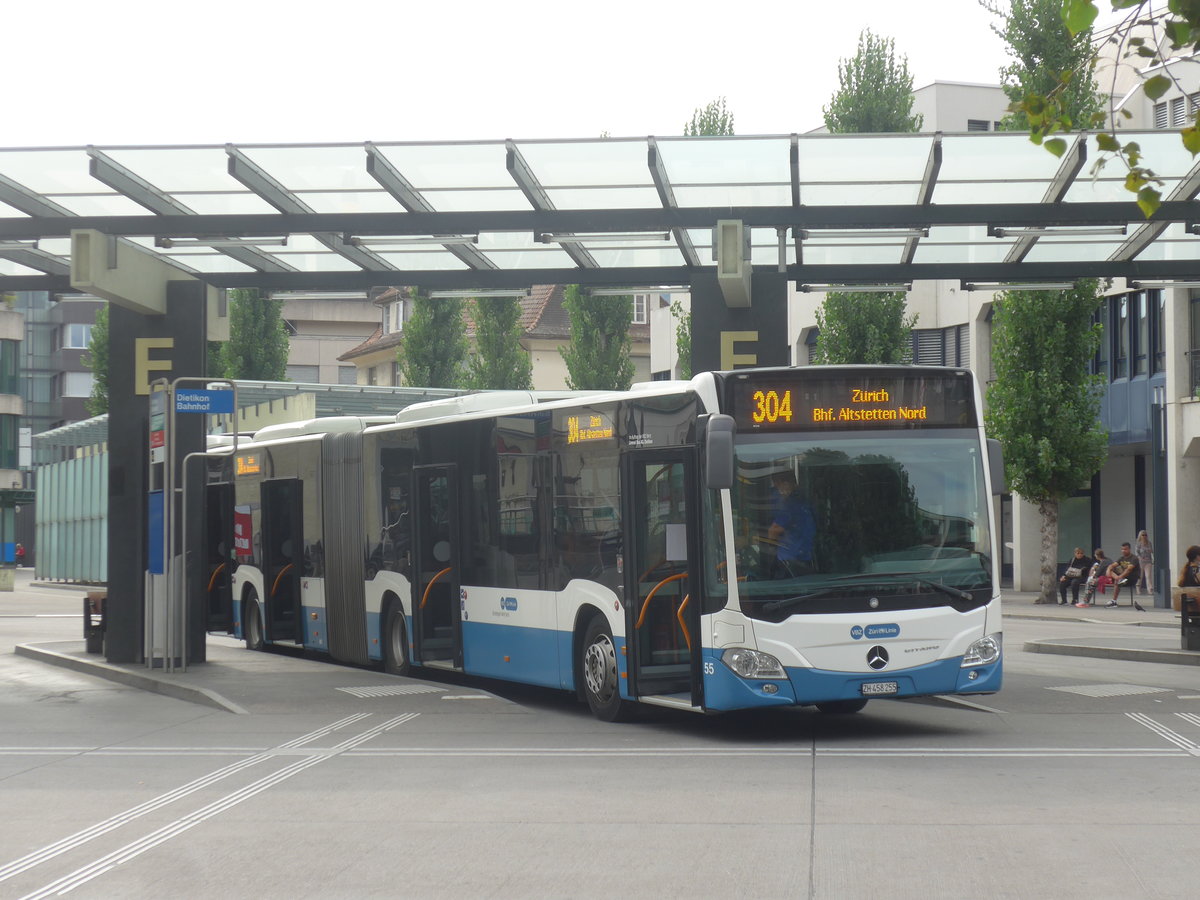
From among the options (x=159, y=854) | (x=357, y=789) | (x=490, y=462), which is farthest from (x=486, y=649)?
(x=159, y=854)

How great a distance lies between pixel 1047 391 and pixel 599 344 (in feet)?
66.7

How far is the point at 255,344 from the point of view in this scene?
56.9 metres

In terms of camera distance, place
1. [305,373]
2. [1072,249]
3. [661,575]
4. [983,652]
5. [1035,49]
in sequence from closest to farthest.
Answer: [983,652] < [661,575] < [1072,249] < [1035,49] < [305,373]

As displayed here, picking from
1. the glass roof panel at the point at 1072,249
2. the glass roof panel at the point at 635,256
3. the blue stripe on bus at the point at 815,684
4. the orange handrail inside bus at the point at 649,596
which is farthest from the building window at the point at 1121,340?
the orange handrail inside bus at the point at 649,596

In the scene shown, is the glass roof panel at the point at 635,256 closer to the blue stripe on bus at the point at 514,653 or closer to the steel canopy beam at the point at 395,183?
the steel canopy beam at the point at 395,183

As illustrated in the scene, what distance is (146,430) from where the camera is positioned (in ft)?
60.6

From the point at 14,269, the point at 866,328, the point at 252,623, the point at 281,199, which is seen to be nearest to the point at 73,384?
the point at 866,328

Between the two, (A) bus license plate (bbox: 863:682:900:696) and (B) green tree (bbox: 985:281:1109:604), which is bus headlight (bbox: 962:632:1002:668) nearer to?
(A) bus license plate (bbox: 863:682:900:696)

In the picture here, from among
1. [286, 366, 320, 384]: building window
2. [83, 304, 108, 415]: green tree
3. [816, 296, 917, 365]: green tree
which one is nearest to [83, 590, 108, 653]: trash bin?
[816, 296, 917, 365]: green tree

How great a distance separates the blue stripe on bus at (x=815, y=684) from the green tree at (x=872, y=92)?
29.2 m

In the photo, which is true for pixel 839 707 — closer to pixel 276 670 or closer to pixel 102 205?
pixel 276 670

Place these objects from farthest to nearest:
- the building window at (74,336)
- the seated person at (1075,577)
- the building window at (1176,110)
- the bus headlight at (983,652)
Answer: the building window at (74,336), the building window at (1176,110), the seated person at (1075,577), the bus headlight at (983,652)

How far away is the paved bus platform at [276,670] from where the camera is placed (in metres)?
16.1

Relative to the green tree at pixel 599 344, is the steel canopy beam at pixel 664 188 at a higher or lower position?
lower
